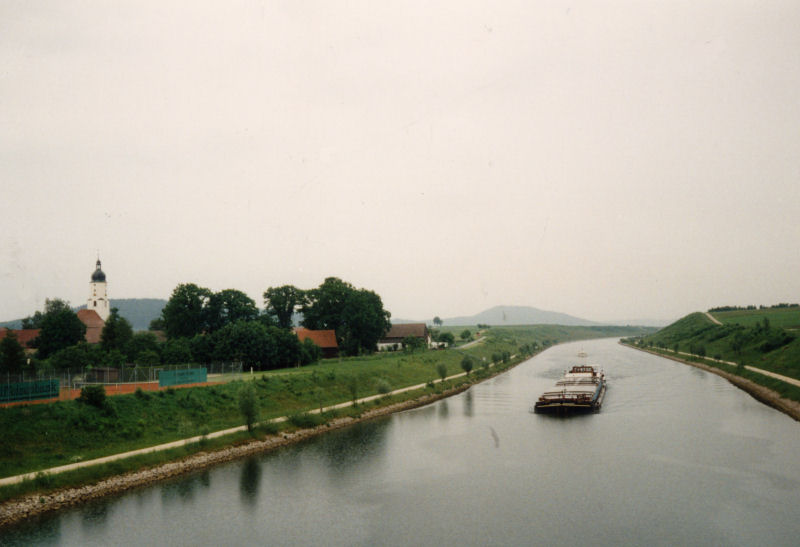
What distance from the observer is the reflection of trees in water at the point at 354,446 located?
38.4 metres

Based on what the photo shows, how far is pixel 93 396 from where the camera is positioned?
1527 inches

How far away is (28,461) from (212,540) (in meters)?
13.0

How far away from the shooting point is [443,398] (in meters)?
69.3

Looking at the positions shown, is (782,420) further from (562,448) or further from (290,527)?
(290,527)

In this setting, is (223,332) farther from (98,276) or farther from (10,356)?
(98,276)

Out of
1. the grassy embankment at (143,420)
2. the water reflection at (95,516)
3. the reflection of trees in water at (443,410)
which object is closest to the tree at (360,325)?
the grassy embankment at (143,420)

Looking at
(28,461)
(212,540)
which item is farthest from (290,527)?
(28,461)

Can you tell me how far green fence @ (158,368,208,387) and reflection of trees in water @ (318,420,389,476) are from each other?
46.8 ft

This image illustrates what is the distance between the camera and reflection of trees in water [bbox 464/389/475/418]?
58.1 meters

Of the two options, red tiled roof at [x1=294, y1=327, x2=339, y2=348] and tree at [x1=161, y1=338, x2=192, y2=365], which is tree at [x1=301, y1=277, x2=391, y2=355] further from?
tree at [x1=161, y1=338, x2=192, y2=365]

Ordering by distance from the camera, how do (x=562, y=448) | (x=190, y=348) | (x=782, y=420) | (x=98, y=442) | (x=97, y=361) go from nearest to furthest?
(x=98, y=442), (x=562, y=448), (x=782, y=420), (x=97, y=361), (x=190, y=348)

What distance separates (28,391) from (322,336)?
62835mm

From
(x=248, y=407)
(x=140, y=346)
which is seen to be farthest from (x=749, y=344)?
(x=140, y=346)

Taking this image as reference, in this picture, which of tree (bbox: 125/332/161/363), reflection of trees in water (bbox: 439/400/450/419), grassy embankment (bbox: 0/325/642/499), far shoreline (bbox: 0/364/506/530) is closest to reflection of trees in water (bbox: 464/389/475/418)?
reflection of trees in water (bbox: 439/400/450/419)
